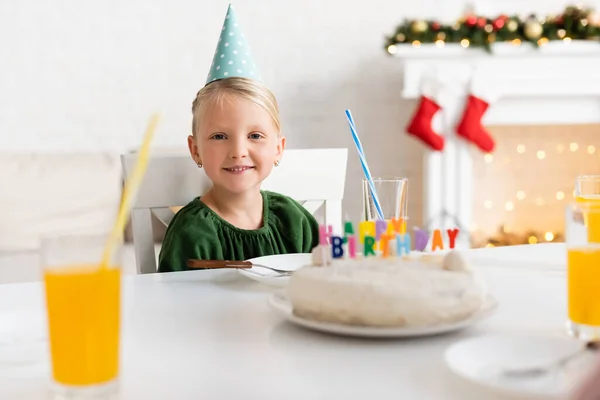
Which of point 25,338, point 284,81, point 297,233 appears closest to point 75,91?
point 284,81

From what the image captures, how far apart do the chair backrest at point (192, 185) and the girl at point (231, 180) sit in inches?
1.6

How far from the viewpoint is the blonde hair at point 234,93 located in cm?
155

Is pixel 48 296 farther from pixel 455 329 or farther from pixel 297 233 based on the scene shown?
pixel 297 233

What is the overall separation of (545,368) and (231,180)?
39.0 inches

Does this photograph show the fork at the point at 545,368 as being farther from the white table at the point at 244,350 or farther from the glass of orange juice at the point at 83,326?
the glass of orange juice at the point at 83,326

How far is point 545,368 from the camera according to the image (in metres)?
0.62

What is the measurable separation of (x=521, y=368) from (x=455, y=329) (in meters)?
0.14

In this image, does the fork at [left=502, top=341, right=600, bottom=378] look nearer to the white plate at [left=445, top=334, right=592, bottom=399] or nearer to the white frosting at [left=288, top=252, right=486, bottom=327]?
the white plate at [left=445, top=334, right=592, bottom=399]

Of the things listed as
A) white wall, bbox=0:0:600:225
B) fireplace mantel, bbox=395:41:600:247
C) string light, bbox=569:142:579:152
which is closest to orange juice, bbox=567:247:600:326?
fireplace mantel, bbox=395:41:600:247

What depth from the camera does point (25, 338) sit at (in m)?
0.83

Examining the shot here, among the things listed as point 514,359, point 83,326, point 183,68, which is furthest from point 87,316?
point 183,68

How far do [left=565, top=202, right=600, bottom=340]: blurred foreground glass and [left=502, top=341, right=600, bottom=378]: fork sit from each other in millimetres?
98

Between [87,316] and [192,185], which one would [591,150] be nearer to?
[192,185]

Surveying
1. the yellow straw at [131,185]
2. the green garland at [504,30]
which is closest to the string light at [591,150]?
the green garland at [504,30]
